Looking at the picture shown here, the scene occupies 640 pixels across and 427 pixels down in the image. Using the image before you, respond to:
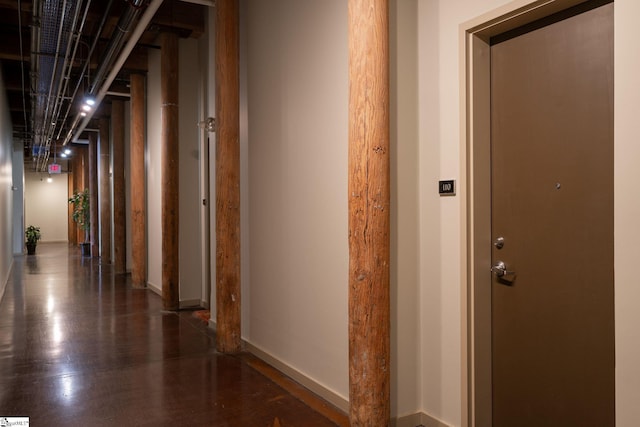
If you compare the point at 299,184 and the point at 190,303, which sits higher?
the point at 299,184

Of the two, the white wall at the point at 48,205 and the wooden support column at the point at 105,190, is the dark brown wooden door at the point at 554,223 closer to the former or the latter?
the wooden support column at the point at 105,190

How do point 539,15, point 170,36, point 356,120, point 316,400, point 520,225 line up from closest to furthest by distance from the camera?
1. point 539,15
2. point 520,225
3. point 356,120
4. point 316,400
5. point 170,36

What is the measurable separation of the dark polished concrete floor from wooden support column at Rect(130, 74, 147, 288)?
158cm

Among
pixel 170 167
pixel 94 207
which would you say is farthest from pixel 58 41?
pixel 94 207

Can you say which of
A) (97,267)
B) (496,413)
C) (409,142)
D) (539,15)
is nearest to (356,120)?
(409,142)

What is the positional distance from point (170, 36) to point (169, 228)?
8.03 ft

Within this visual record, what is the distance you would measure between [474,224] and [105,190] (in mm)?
10543

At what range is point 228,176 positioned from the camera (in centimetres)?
435

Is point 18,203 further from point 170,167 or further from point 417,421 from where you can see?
point 417,421

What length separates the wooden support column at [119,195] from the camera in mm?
9555

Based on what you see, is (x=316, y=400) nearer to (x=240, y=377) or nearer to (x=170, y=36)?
(x=240, y=377)

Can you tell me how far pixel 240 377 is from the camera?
12.1ft

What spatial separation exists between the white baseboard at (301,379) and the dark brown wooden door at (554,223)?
0.96 meters

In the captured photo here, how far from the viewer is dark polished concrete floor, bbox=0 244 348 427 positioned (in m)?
2.99
